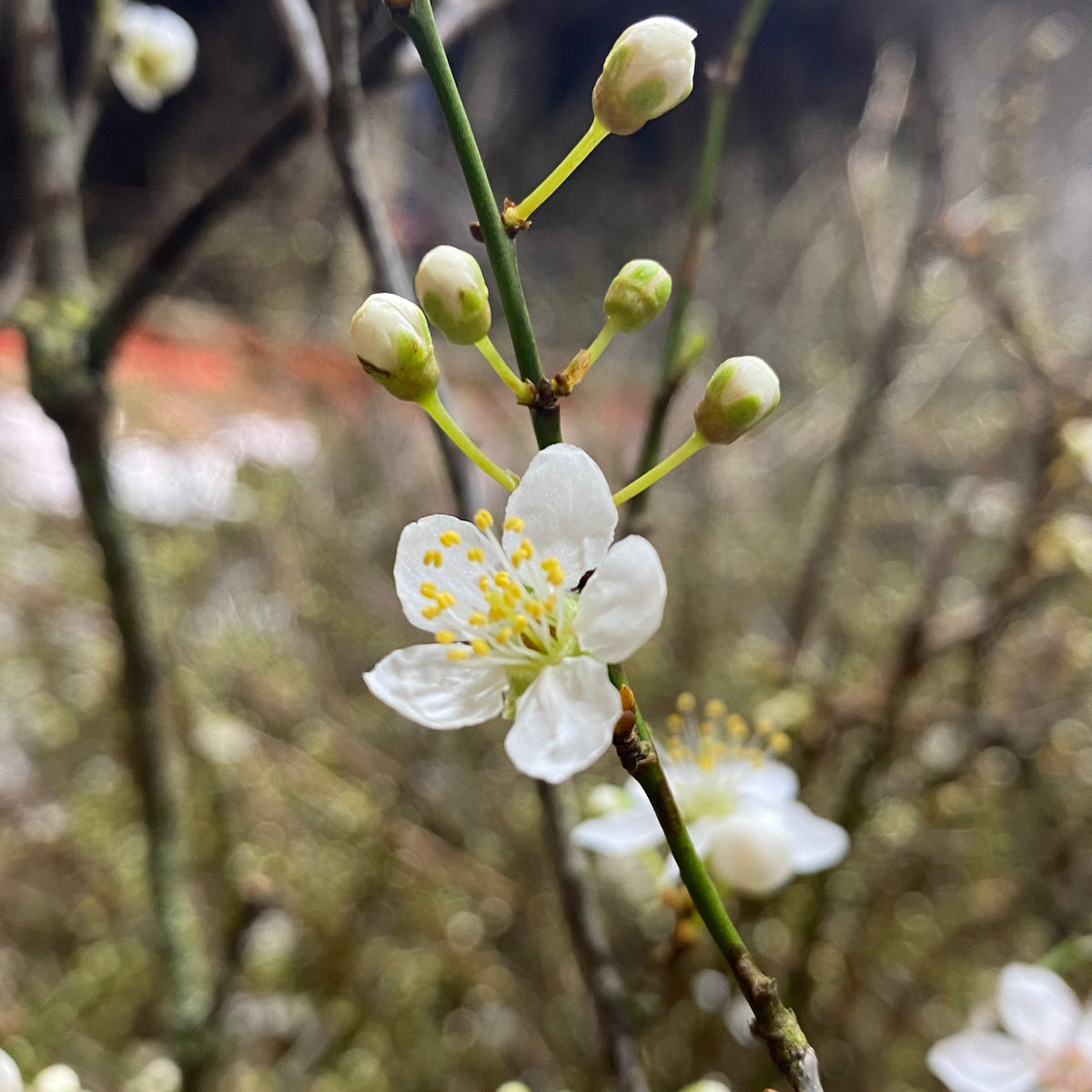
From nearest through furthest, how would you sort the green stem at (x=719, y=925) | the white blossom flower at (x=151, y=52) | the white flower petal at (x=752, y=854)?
the green stem at (x=719, y=925)
the white flower petal at (x=752, y=854)
the white blossom flower at (x=151, y=52)

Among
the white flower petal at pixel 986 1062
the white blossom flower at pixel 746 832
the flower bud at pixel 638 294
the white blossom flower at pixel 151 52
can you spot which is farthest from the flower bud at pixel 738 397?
the white blossom flower at pixel 151 52

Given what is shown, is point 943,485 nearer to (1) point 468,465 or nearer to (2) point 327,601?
(2) point 327,601

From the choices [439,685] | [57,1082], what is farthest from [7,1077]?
[439,685]

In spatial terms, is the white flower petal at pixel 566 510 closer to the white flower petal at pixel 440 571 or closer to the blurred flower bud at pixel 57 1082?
the white flower petal at pixel 440 571

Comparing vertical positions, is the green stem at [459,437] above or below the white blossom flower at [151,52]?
below

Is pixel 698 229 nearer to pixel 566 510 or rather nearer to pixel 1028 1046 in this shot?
pixel 566 510

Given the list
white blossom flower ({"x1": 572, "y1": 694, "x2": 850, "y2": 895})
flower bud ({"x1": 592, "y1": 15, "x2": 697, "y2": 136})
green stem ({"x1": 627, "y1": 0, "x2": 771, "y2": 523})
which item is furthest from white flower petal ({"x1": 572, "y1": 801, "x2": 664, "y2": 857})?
flower bud ({"x1": 592, "y1": 15, "x2": 697, "y2": 136})
